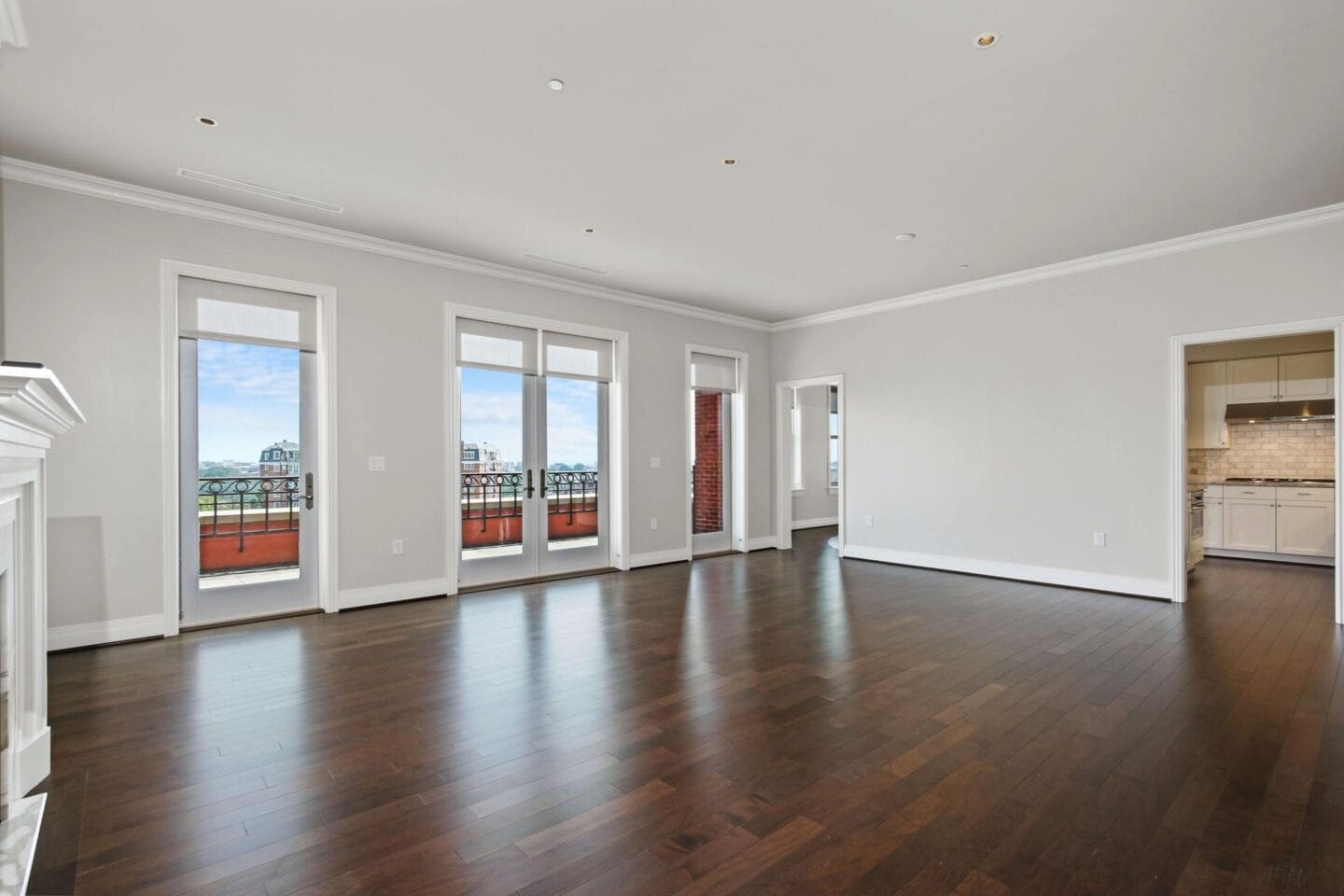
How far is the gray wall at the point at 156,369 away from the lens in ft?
13.1

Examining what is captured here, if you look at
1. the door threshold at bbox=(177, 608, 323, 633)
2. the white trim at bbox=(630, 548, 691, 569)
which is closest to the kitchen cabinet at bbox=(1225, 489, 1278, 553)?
the white trim at bbox=(630, 548, 691, 569)

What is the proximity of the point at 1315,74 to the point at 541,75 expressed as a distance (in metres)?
3.48

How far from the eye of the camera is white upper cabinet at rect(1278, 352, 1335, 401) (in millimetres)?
6797

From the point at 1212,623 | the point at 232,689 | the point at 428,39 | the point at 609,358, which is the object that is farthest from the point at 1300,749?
the point at 609,358

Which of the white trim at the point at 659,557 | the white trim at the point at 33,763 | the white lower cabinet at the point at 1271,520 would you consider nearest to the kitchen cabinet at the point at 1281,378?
the white lower cabinet at the point at 1271,520

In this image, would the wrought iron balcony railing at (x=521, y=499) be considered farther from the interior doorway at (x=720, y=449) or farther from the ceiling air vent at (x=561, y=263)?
the ceiling air vent at (x=561, y=263)

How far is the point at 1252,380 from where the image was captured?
728cm

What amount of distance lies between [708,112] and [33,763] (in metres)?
3.89

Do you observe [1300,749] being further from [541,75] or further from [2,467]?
[2,467]

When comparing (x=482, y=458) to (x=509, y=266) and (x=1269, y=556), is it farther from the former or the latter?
(x=1269, y=556)

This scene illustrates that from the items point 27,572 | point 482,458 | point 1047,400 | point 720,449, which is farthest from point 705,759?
point 720,449

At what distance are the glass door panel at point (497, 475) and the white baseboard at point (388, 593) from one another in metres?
0.29

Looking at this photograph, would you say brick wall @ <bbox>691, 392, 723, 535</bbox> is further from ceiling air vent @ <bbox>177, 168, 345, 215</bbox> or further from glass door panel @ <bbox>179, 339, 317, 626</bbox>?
ceiling air vent @ <bbox>177, 168, 345, 215</bbox>

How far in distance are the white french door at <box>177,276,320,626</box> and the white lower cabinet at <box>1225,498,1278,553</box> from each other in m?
9.39
